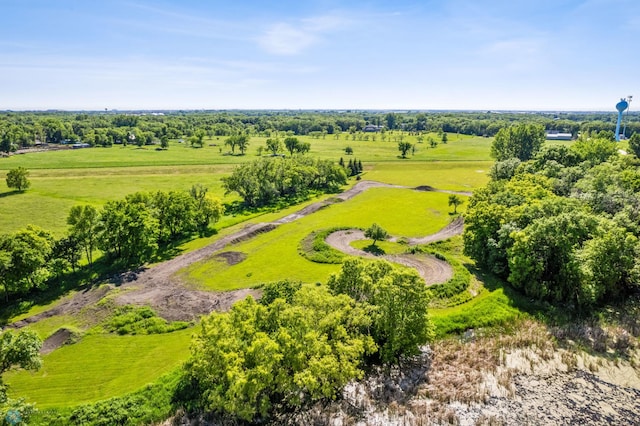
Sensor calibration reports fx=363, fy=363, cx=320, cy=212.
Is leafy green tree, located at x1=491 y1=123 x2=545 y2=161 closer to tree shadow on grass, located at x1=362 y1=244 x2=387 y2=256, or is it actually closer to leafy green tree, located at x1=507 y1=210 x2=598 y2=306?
tree shadow on grass, located at x1=362 y1=244 x2=387 y2=256

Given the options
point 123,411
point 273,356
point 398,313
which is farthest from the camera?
point 398,313

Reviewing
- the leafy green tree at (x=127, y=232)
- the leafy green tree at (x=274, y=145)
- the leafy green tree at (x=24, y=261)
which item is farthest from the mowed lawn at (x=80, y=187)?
the leafy green tree at (x=274, y=145)

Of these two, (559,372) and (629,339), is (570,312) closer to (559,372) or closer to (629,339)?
(629,339)

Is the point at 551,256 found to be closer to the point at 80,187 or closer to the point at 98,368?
the point at 98,368

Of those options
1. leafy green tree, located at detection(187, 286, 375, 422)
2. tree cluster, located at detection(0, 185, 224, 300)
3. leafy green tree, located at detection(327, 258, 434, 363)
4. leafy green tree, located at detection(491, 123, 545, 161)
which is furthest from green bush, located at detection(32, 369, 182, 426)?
leafy green tree, located at detection(491, 123, 545, 161)

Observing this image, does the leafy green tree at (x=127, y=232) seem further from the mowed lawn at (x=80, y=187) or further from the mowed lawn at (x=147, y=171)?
the mowed lawn at (x=80, y=187)

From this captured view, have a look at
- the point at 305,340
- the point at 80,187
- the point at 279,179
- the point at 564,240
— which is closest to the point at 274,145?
the point at 279,179

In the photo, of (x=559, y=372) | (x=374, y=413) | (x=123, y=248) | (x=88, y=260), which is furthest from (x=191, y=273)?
(x=559, y=372)
